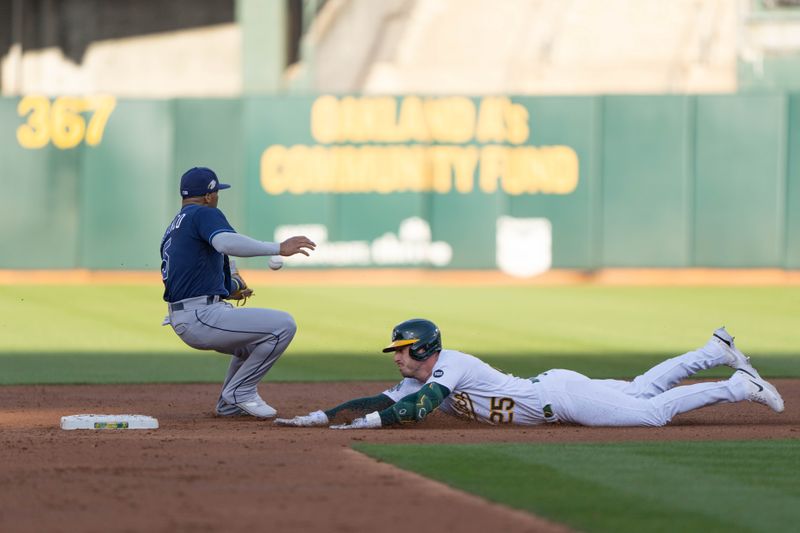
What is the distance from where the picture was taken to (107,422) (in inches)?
374

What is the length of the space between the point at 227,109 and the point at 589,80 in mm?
13539

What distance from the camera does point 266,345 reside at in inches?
393

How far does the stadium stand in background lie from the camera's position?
36.1 meters

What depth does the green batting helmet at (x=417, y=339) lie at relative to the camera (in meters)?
9.08

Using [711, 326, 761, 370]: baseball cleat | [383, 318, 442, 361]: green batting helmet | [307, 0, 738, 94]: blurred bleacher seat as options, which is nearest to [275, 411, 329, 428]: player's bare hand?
[383, 318, 442, 361]: green batting helmet

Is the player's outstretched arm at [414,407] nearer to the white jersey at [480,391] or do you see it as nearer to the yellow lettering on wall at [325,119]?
the white jersey at [480,391]

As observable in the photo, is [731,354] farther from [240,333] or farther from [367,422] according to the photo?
[240,333]

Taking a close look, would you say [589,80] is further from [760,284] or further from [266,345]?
[266,345]

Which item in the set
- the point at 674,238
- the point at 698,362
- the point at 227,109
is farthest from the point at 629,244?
the point at 698,362

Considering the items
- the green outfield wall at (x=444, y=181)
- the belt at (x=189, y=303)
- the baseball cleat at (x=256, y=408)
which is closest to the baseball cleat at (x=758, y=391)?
the baseball cleat at (x=256, y=408)

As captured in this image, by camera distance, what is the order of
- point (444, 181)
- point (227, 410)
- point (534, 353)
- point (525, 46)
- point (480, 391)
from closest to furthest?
point (480, 391) < point (227, 410) < point (534, 353) < point (444, 181) < point (525, 46)

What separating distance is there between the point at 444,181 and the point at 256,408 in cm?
1493

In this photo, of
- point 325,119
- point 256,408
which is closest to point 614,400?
point 256,408

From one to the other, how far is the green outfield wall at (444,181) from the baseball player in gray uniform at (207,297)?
14.6 m
